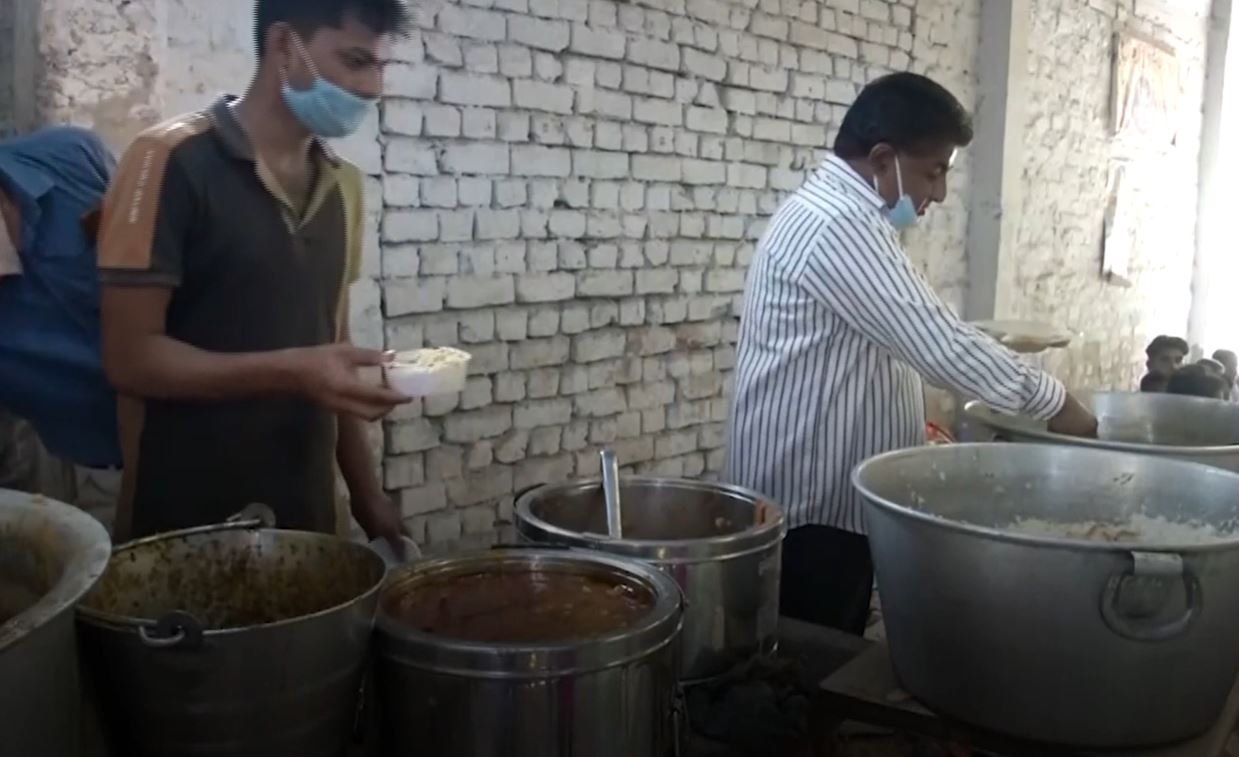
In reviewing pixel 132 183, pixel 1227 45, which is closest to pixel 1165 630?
pixel 132 183

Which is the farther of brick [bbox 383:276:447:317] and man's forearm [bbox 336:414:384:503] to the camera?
brick [bbox 383:276:447:317]

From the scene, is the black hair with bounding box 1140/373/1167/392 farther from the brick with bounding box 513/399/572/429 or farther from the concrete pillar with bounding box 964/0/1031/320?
the brick with bounding box 513/399/572/429

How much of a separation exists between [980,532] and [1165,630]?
243 millimetres

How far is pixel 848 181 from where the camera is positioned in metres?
2.46

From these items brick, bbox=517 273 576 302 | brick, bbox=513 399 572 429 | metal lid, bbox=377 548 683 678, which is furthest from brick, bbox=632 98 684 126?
metal lid, bbox=377 548 683 678

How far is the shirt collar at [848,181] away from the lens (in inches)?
96.4

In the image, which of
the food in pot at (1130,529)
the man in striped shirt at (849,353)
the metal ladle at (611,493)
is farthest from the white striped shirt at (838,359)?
the metal ladle at (611,493)

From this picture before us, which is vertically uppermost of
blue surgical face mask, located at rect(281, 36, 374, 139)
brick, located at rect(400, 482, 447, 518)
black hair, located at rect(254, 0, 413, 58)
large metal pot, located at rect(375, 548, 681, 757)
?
black hair, located at rect(254, 0, 413, 58)

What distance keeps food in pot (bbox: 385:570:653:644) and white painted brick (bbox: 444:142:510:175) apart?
1.69 m

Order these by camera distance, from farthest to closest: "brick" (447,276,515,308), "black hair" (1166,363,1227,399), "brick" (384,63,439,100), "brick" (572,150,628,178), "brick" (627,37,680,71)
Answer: "black hair" (1166,363,1227,399) → "brick" (627,37,680,71) → "brick" (572,150,628,178) → "brick" (447,276,515,308) → "brick" (384,63,439,100)

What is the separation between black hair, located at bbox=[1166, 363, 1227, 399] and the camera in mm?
4191

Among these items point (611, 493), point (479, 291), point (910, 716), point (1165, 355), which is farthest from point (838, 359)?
point (1165, 355)

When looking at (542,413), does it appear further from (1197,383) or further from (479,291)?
(1197,383)

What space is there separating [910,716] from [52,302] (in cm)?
149
